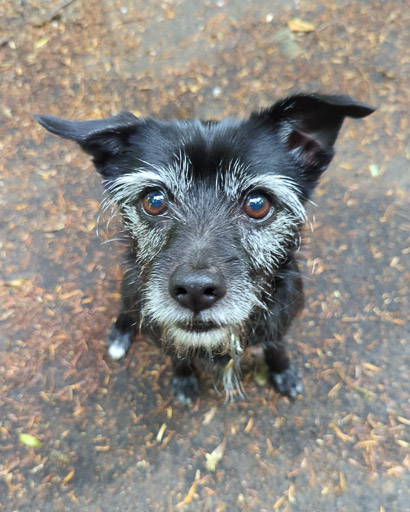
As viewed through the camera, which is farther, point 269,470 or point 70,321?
point 70,321

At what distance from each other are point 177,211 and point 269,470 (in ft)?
7.24

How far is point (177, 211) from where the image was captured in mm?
2652

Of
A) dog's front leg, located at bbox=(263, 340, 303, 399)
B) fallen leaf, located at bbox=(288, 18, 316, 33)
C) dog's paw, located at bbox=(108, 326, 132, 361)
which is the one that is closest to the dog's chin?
dog's front leg, located at bbox=(263, 340, 303, 399)

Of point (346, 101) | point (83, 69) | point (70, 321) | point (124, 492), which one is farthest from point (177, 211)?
point (83, 69)

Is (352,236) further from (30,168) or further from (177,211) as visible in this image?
(30,168)

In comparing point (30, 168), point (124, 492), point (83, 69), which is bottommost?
point (124, 492)

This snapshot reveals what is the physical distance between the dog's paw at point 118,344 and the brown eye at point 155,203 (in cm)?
152

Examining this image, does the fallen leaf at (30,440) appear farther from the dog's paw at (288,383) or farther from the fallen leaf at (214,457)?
the dog's paw at (288,383)

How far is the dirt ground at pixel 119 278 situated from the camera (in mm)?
3447

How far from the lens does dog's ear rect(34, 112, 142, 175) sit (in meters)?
2.31

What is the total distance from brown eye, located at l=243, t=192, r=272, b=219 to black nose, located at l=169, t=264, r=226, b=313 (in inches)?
21.9

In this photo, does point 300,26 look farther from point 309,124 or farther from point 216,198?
point 216,198

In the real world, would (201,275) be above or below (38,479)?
above

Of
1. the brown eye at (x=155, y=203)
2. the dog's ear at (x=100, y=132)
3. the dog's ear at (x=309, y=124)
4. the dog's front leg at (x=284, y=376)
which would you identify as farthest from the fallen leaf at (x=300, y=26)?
the dog's front leg at (x=284, y=376)
